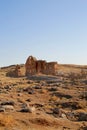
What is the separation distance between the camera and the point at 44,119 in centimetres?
1462

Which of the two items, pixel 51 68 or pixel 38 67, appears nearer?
pixel 51 68

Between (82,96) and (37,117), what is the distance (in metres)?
13.4

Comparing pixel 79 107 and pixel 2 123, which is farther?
pixel 79 107

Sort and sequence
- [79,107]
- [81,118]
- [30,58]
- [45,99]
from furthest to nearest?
1. [30,58]
2. [45,99]
3. [79,107]
4. [81,118]

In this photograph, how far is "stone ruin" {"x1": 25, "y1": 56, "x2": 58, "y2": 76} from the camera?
197 ft

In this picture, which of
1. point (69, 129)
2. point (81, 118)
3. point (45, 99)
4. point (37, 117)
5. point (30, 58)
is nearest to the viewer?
point (69, 129)

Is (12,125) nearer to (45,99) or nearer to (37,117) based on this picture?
(37,117)

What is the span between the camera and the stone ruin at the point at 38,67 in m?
60.1

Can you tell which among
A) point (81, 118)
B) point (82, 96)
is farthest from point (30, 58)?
point (81, 118)

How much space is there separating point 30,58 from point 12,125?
47655 millimetres

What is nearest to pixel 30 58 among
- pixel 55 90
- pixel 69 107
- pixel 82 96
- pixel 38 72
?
pixel 38 72

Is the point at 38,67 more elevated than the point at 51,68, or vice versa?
the point at 38,67

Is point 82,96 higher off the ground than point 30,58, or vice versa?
point 30,58

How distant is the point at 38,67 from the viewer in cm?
6094
